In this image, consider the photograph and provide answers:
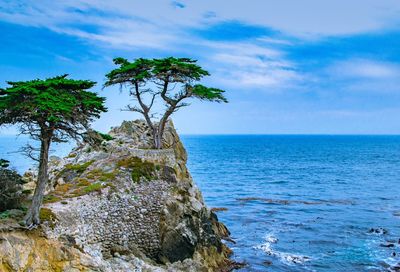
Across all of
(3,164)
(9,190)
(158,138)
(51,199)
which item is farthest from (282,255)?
(3,164)

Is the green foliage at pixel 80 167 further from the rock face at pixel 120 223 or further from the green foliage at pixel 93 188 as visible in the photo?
the green foliage at pixel 93 188

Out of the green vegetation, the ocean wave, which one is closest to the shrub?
the green vegetation

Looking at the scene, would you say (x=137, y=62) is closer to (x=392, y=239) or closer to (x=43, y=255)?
(x=43, y=255)

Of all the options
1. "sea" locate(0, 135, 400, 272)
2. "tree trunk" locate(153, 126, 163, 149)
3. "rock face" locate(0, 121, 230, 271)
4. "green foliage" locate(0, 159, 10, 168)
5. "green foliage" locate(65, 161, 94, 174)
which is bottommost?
"sea" locate(0, 135, 400, 272)

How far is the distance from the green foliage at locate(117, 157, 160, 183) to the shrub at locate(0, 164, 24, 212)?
26.8 feet

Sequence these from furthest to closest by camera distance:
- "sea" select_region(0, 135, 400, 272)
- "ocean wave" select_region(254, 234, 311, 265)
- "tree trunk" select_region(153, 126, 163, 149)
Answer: "tree trunk" select_region(153, 126, 163, 149), "sea" select_region(0, 135, 400, 272), "ocean wave" select_region(254, 234, 311, 265)

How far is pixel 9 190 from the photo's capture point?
2445 centimetres

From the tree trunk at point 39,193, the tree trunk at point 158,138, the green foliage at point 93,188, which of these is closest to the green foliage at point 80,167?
the green foliage at point 93,188

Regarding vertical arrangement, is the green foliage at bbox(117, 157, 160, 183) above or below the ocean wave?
above

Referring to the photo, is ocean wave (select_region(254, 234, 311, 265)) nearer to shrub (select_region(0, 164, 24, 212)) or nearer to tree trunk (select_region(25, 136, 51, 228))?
tree trunk (select_region(25, 136, 51, 228))

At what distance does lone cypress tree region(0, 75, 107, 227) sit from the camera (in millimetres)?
20797

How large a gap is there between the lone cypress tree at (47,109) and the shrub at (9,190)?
261 cm

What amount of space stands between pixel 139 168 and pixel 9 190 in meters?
Answer: 9.69

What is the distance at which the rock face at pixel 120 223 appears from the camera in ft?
69.5
